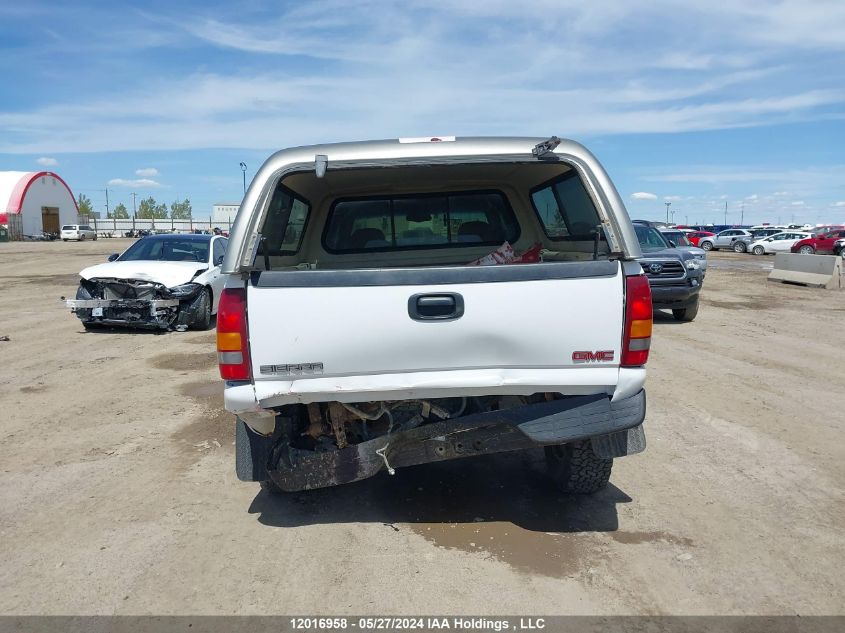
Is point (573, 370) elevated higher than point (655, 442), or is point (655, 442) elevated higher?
point (573, 370)

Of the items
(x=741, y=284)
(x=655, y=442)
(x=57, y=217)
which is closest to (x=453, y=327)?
(x=655, y=442)

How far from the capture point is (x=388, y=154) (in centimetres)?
368

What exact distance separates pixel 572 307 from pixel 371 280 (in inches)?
39.7

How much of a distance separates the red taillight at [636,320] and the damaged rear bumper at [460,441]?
0.23m

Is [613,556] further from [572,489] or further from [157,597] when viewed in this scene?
[157,597]

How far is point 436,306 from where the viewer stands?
3.48 meters

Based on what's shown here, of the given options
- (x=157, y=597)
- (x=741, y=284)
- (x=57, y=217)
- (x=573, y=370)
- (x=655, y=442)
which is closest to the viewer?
(x=157, y=597)

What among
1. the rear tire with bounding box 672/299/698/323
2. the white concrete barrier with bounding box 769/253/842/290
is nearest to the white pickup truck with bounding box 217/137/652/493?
the rear tire with bounding box 672/299/698/323

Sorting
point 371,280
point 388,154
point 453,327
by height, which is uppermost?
point 388,154

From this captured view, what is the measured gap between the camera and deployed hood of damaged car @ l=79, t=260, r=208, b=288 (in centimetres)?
1068

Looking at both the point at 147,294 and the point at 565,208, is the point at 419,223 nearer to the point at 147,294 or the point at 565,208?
the point at 565,208

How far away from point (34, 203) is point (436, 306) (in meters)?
82.1

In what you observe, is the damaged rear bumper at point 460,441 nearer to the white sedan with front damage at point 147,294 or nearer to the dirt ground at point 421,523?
the dirt ground at point 421,523

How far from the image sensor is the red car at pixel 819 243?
37.4 meters
